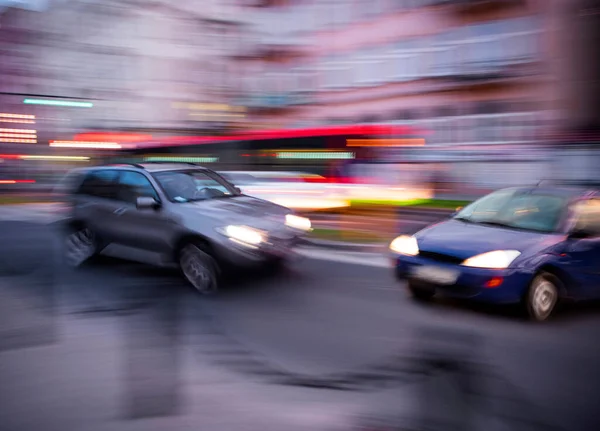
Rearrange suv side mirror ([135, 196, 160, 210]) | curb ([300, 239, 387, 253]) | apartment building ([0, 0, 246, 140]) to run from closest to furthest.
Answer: suv side mirror ([135, 196, 160, 210]) → curb ([300, 239, 387, 253]) → apartment building ([0, 0, 246, 140])

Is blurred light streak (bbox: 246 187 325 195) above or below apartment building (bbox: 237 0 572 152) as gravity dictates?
below

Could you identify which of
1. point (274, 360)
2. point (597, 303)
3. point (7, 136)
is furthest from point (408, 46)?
point (7, 136)

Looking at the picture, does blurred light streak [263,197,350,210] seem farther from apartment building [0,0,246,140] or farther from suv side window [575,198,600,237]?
apartment building [0,0,246,140]

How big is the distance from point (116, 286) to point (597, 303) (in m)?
5.54

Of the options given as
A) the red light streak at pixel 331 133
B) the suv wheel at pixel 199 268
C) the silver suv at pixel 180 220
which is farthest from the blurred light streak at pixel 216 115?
the suv wheel at pixel 199 268

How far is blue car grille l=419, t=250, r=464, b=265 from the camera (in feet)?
19.4

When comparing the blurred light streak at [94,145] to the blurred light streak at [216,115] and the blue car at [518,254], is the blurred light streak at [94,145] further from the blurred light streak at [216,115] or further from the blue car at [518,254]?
the blue car at [518,254]

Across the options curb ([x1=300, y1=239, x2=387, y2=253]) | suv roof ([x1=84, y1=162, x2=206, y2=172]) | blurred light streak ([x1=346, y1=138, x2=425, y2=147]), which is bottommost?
curb ([x1=300, y1=239, x2=387, y2=253])

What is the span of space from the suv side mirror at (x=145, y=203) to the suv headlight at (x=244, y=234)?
1.04m

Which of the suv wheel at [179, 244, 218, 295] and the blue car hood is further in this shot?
the suv wheel at [179, 244, 218, 295]

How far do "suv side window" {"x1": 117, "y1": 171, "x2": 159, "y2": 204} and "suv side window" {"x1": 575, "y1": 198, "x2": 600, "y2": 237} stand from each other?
488 centimetres

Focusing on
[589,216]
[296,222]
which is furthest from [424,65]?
[589,216]

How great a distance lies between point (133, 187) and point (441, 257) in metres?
4.27

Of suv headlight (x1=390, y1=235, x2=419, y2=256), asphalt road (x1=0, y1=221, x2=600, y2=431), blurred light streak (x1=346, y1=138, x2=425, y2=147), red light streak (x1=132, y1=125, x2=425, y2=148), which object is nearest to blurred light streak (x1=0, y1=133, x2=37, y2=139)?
red light streak (x1=132, y1=125, x2=425, y2=148)
